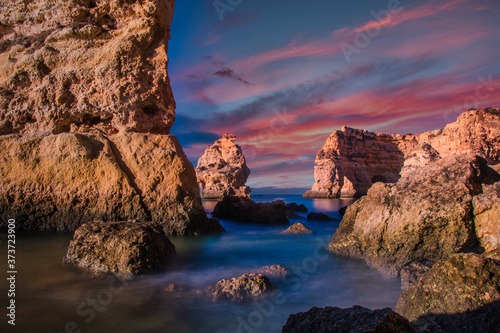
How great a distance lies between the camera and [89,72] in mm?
8531

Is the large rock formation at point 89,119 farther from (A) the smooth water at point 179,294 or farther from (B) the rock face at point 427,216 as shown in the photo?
(B) the rock face at point 427,216

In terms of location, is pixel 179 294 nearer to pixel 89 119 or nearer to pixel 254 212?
pixel 89 119

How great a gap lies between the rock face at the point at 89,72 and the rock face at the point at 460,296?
8022 mm

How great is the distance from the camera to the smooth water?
124 inches

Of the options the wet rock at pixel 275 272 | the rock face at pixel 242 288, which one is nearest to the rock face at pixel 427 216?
the wet rock at pixel 275 272

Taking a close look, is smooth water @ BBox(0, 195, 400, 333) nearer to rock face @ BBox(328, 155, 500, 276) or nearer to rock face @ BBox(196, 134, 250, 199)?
rock face @ BBox(328, 155, 500, 276)

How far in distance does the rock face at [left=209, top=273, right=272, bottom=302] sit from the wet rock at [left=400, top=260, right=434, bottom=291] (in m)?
1.86

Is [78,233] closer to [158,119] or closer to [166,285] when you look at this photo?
[166,285]

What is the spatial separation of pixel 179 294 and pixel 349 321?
2711 mm

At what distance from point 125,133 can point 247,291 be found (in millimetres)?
6309

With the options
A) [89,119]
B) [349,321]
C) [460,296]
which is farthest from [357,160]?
[349,321]

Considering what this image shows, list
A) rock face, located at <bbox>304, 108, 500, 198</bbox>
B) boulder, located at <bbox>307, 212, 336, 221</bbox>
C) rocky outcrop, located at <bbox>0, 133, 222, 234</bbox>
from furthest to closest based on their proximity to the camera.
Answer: rock face, located at <bbox>304, 108, 500, 198</bbox> → boulder, located at <bbox>307, 212, 336, 221</bbox> → rocky outcrop, located at <bbox>0, 133, 222, 234</bbox>

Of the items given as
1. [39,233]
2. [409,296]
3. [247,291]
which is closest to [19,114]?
[39,233]

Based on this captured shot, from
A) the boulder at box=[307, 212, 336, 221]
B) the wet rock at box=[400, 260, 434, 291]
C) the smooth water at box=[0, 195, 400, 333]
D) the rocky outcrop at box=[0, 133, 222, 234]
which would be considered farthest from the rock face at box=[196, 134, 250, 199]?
the wet rock at box=[400, 260, 434, 291]
